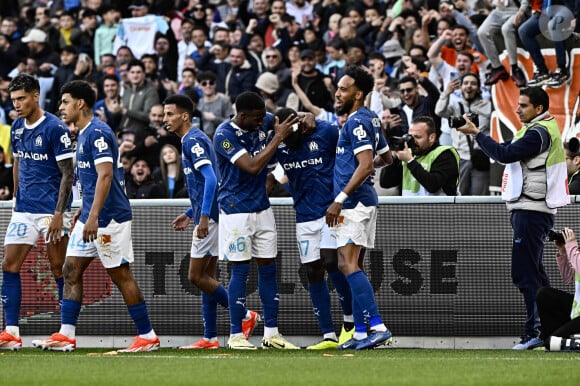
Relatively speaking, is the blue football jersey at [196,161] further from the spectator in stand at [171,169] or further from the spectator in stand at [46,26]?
the spectator in stand at [46,26]

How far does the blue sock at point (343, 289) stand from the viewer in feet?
41.5

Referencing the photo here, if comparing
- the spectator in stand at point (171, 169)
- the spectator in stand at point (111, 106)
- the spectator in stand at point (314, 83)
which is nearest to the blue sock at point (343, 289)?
the spectator in stand at point (171, 169)

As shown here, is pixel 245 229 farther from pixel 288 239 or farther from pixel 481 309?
pixel 481 309

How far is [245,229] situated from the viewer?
40.1 feet

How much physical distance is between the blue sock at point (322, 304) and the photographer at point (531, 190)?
189 centimetres

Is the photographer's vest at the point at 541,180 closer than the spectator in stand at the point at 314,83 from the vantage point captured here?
Yes

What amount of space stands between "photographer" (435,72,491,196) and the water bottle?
528 cm

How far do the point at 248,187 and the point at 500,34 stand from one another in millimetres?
6482

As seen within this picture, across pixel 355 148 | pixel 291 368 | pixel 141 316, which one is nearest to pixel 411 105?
pixel 355 148

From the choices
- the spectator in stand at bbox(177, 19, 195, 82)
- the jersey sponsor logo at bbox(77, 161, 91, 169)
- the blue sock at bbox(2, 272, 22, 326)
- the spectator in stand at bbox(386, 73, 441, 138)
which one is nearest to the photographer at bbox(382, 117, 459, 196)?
the spectator in stand at bbox(386, 73, 441, 138)

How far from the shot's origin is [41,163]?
12.3 meters

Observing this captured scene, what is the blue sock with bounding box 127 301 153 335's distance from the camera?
11.8 m

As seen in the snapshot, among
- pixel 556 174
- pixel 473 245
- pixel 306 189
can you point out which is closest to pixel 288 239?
pixel 306 189

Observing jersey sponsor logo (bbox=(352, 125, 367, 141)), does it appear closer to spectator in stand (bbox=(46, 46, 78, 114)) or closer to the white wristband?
the white wristband
